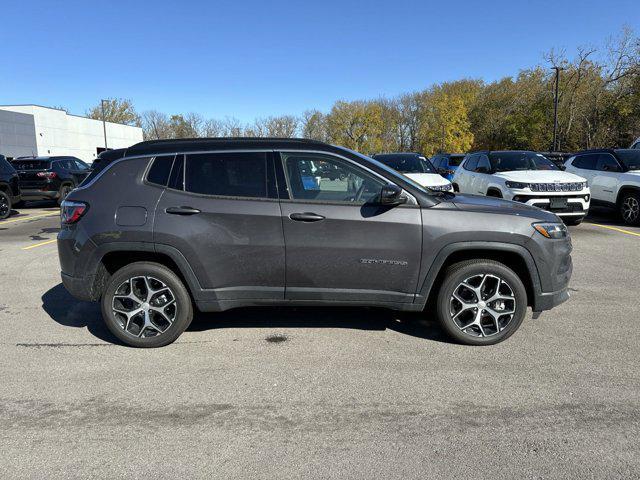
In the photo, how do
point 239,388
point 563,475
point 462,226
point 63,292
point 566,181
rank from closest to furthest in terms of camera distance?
1. point 563,475
2. point 239,388
3. point 462,226
4. point 63,292
5. point 566,181

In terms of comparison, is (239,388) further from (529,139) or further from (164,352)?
(529,139)

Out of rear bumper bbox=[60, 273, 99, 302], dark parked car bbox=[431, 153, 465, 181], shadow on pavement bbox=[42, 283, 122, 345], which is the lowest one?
shadow on pavement bbox=[42, 283, 122, 345]

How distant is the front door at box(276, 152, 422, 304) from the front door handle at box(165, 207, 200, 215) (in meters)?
0.79

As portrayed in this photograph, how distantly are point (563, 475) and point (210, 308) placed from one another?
115 inches

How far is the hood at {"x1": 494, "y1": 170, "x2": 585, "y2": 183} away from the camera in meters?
9.23

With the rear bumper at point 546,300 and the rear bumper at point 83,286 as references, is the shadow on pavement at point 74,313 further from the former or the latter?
the rear bumper at point 546,300

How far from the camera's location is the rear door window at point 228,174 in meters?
3.99

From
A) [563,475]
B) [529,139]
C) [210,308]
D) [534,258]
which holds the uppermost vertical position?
[529,139]

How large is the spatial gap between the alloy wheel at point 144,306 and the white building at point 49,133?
40961mm

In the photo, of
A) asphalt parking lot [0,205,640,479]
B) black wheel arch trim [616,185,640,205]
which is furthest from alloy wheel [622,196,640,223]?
asphalt parking lot [0,205,640,479]

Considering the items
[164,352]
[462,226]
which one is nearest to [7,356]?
[164,352]

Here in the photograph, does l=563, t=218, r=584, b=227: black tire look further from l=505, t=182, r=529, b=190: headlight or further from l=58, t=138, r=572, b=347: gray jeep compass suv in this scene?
l=58, t=138, r=572, b=347: gray jeep compass suv

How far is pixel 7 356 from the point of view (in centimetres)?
402

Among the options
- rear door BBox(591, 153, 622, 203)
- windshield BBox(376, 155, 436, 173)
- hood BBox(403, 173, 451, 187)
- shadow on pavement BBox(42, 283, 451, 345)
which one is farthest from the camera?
windshield BBox(376, 155, 436, 173)
